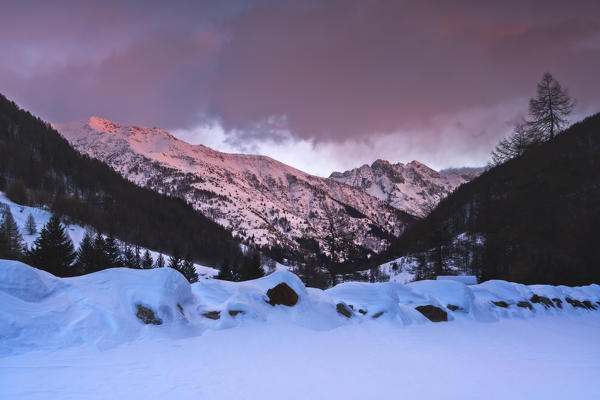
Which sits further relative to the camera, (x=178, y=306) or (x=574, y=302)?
(x=574, y=302)

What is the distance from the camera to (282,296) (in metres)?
9.56

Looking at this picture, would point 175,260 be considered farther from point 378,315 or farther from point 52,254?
point 378,315

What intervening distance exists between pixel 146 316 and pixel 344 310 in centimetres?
630

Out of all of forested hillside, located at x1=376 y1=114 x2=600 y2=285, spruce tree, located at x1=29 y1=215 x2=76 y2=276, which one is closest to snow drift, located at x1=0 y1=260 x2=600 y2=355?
forested hillside, located at x1=376 y1=114 x2=600 y2=285

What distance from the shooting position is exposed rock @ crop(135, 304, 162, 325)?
6875mm

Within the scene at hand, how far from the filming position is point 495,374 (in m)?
5.66

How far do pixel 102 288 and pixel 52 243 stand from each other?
31.5 meters

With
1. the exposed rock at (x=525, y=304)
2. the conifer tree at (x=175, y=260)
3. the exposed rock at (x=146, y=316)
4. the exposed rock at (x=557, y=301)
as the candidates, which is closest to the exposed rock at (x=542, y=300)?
the exposed rock at (x=557, y=301)

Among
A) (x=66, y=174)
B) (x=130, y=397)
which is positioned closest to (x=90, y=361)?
(x=130, y=397)

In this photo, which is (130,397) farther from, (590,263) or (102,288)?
(590,263)

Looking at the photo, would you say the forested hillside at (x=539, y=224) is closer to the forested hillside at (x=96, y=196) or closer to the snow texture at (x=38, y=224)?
the snow texture at (x=38, y=224)

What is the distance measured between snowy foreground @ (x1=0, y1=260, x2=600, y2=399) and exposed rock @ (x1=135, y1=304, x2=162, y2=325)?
0.16 feet

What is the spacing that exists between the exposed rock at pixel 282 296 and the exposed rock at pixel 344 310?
1.59 meters

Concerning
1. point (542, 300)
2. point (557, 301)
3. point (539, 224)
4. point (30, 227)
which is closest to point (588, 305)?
point (557, 301)
